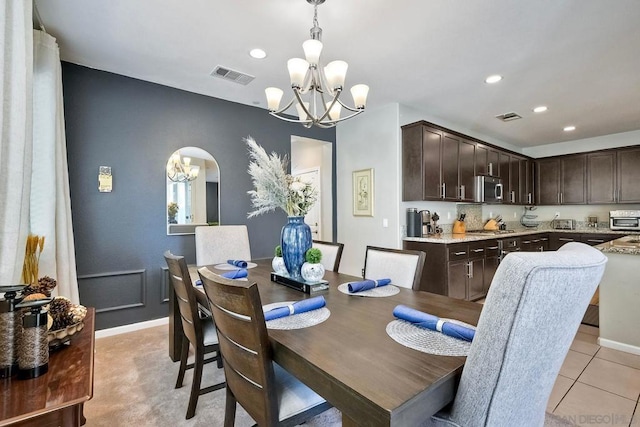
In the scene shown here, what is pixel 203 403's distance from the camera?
77.3 inches

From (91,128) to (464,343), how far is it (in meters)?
3.57

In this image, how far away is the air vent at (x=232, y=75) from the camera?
3037mm

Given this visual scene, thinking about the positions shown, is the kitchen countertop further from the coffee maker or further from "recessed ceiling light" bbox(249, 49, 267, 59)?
"recessed ceiling light" bbox(249, 49, 267, 59)

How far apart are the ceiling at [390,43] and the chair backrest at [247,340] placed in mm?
1930

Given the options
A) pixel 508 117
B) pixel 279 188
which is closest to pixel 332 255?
pixel 279 188

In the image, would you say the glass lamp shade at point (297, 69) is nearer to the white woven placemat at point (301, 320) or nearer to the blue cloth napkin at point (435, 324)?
the white woven placemat at point (301, 320)

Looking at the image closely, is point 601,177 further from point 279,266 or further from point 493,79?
point 279,266

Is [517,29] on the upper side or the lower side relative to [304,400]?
upper

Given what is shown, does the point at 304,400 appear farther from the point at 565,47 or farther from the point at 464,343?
the point at 565,47

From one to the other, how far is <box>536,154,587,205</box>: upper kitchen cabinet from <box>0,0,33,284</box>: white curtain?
24.4ft

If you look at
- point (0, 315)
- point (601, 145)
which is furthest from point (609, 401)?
point (601, 145)

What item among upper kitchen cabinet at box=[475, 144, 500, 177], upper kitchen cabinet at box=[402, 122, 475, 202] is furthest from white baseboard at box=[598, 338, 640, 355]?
upper kitchen cabinet at box=[475, 144, 500, 177]

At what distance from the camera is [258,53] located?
2.71 meters

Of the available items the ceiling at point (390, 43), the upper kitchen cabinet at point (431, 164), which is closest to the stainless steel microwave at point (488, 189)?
the upper kitchen cabinet at point (431, 164)
